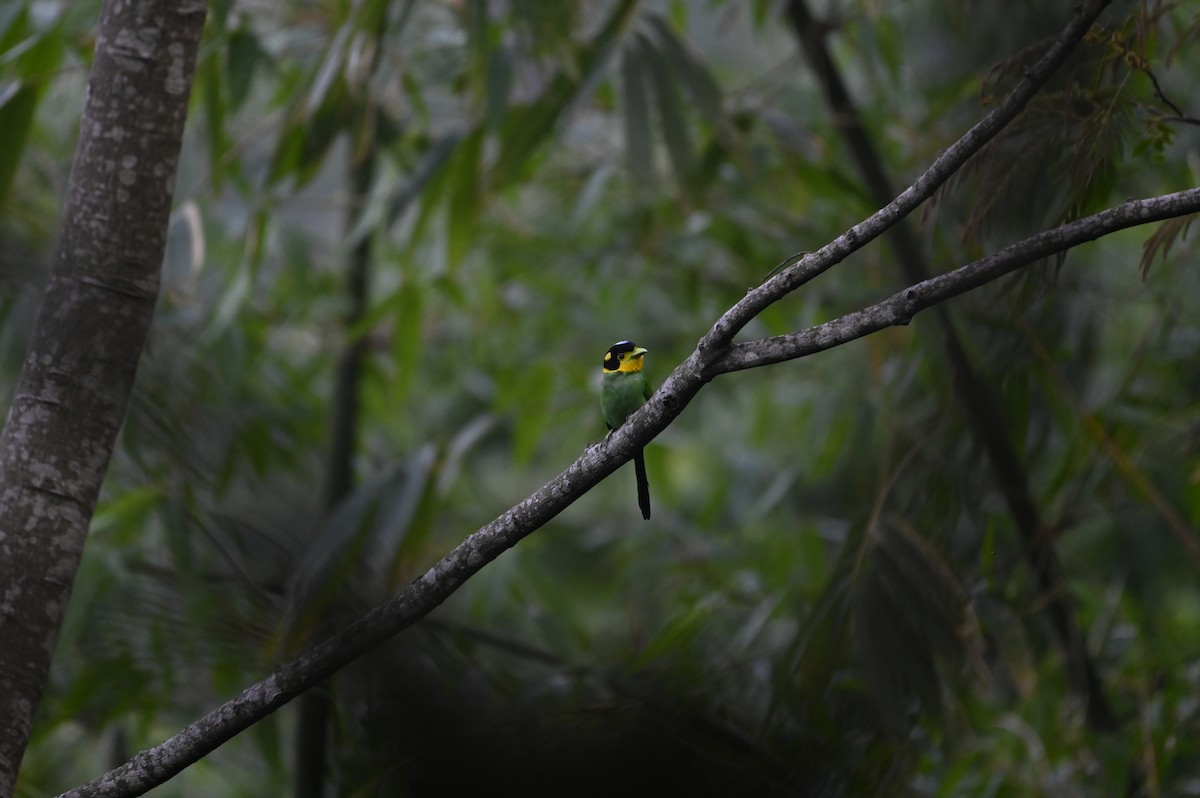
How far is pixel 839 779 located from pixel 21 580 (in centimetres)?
125

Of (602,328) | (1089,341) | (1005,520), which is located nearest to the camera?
(1005,520)

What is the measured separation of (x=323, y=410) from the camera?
4383 millimetres

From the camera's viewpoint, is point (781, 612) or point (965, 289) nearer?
point (965, 289)

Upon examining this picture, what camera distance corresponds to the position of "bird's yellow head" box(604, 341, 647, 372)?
2.35m

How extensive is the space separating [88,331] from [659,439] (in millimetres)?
2969

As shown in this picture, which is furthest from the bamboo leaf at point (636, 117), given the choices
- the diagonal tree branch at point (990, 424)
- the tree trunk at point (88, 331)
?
the tree trunk at point (88, 331)

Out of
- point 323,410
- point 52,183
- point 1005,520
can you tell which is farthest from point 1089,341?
point 52,183

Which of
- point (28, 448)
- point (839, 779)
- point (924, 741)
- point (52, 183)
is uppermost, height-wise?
point (52, 183)

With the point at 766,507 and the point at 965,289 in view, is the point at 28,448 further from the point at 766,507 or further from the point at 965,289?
the point at 766,507

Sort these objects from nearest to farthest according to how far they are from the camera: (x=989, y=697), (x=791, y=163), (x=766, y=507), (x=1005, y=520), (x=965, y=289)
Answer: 1. (x=965, y=289)
2. (x=1005, y=520)
3. (x=791, y=163)
4. (x=989, y=697)
5. (x=766, y=507)

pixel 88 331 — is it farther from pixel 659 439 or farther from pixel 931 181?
pixel 659 439

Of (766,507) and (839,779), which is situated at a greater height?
(766,507)

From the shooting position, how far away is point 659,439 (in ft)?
14.4

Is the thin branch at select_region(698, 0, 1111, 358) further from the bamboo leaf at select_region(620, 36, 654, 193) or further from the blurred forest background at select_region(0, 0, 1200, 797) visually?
the bamboo leaf at select_region(620, 36, 654, 193)
